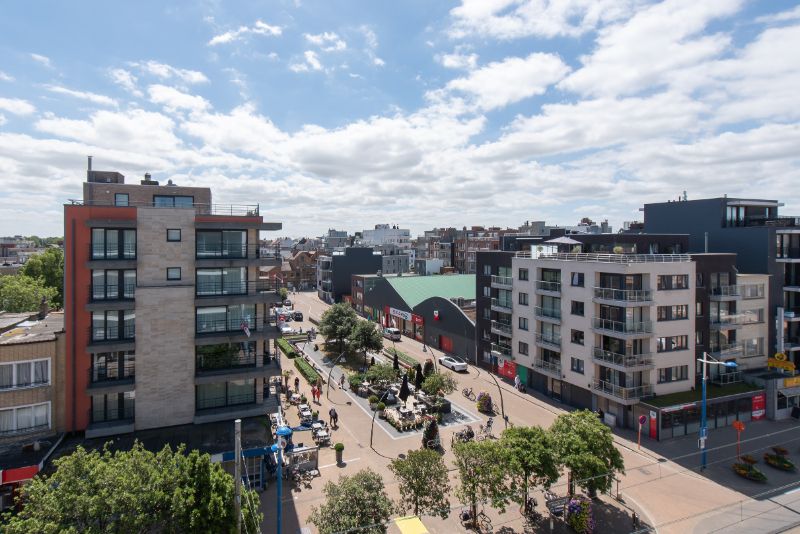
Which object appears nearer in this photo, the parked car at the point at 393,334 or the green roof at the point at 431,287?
the parked car at the point at 393,334

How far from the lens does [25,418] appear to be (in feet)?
89.7

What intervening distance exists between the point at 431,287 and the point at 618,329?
42789 millimetres

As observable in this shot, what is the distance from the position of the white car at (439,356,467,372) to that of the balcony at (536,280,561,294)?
15.1m

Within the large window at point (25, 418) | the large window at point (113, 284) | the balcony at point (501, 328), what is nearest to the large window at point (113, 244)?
the large window at point (113, 284)

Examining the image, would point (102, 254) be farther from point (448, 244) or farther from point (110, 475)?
point (448, 244)

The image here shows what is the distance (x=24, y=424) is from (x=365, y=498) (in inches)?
856

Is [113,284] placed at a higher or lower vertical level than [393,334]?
higher

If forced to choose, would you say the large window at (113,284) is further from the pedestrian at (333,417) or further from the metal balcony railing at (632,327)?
the metal balcony railing at (632,327)

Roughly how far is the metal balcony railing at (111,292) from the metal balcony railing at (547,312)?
3751cm

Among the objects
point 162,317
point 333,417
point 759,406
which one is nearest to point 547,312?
point 759,406

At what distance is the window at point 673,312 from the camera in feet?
132

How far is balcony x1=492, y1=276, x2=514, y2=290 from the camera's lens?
53.9 m

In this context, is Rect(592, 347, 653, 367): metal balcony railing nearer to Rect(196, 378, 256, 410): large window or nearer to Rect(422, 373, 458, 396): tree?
Rect(422, 373, 458, 396): tree

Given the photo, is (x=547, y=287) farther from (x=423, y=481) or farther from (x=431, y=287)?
(x=431, y=287)
